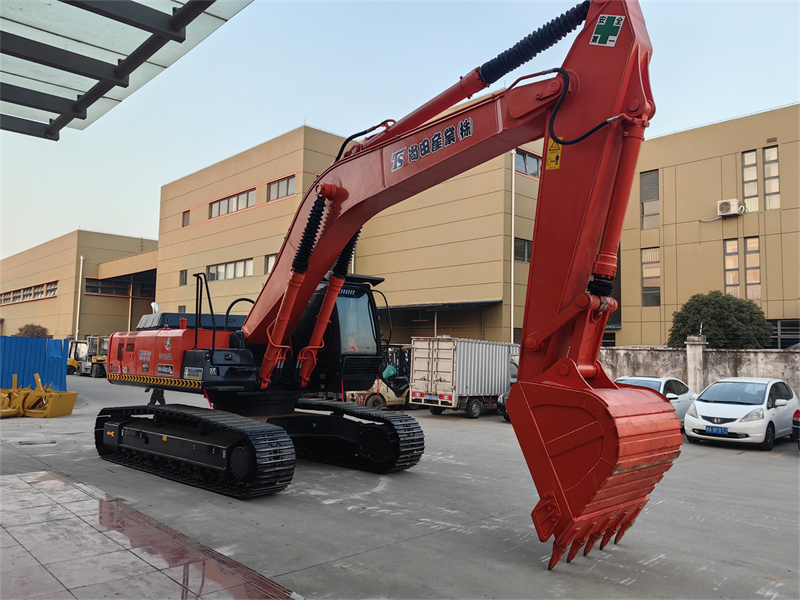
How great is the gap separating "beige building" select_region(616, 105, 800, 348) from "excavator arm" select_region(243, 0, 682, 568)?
82.6ft

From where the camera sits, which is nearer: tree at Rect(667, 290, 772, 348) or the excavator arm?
the excavator arm

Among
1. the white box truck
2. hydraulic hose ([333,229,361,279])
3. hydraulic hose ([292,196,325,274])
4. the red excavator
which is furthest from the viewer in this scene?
the white box truck

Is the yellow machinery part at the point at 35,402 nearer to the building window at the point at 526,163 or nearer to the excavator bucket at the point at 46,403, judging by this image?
the excavator bucket at the point at 46,403

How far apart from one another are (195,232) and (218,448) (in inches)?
1432

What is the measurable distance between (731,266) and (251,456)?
86.6 ft

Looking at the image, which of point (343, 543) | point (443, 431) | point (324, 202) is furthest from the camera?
point (443, 431)

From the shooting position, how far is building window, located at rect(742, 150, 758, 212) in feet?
87.6

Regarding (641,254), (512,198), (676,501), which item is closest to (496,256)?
(512,198)

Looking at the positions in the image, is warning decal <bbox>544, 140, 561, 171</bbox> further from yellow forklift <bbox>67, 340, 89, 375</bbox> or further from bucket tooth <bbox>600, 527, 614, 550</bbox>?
yellow forklift <bbox>67, 340, 89, 375</bbox>

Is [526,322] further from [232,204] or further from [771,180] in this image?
[232,204]

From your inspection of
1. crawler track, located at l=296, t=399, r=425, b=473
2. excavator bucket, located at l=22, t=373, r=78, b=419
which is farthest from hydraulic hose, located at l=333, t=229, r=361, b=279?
excavator bucket, located at l=22, t=373, r=78, b=419

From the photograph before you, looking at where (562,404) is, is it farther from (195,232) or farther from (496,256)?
(195,232)

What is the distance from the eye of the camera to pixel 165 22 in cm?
483

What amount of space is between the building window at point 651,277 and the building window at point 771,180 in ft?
17.0
